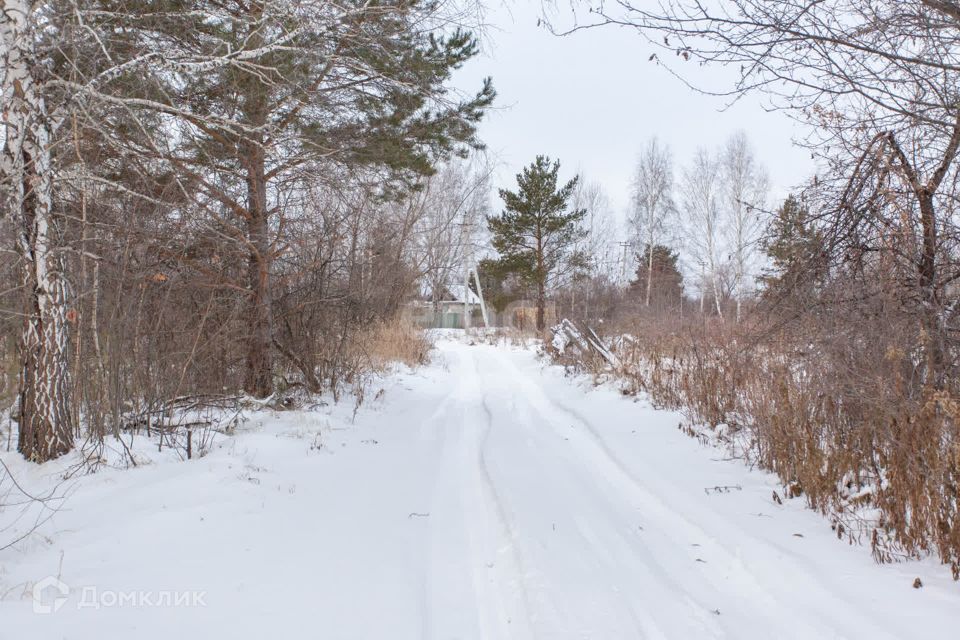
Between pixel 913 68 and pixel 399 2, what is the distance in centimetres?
465

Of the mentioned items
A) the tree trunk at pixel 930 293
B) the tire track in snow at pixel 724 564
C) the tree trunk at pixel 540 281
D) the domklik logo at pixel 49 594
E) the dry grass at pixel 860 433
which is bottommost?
the tire track in snow at pixel 724 564

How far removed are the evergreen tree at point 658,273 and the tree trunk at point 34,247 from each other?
25.0 m

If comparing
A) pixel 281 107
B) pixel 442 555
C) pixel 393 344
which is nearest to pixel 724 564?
pixel 442 555

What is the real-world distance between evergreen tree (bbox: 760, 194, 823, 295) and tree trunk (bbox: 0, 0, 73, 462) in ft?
18.9

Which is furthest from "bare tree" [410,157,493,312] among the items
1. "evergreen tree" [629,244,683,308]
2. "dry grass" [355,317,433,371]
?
"evergreen tree" [629,244,683,308]

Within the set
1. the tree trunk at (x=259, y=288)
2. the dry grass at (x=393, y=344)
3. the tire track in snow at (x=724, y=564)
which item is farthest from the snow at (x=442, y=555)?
the dry grass at (x=393, y=344)

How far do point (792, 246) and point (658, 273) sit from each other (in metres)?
24.8

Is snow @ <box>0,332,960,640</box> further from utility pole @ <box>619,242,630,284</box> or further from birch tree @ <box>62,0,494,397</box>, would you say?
utility pole @ <box>619,242,630,284</box>

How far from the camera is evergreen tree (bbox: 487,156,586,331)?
80.4 feet

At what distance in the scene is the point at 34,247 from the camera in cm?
349

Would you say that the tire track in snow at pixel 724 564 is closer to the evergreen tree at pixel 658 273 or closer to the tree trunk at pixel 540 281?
the tree trunk at pixel 540 281

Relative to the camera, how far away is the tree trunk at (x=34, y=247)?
3.32 metres

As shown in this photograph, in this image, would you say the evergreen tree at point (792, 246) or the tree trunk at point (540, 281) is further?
the tree trunk at point (540, 281)

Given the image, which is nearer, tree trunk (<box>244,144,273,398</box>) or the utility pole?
tree trunk (<box>244,144,273,398</box>)
